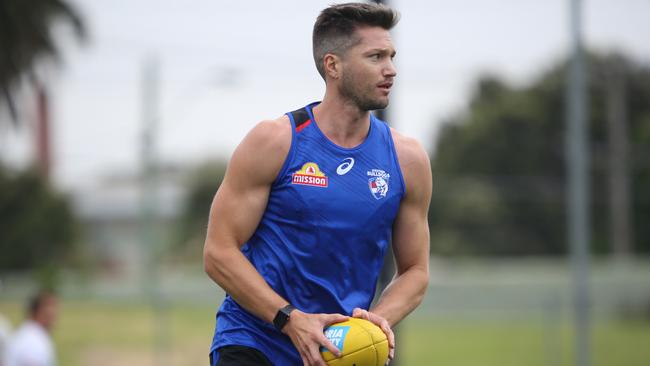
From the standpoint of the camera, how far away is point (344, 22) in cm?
461

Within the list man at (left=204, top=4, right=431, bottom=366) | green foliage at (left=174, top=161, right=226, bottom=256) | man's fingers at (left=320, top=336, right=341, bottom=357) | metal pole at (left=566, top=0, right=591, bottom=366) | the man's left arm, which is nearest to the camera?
man's fingers at (left=320, top=336, right=341, bottom=357)

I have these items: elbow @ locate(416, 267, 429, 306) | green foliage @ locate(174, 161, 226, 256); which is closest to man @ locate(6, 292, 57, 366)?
elbow @ locate(416, 267, 429, 306)

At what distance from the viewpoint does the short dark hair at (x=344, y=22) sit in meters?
4.59

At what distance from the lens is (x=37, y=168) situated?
41250 millimetres

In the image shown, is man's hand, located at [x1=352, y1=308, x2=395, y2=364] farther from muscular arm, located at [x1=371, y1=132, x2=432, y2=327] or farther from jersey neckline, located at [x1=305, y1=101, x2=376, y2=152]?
jersey neckline, located at [x1=305, y1=101, x2=376, y2=152]

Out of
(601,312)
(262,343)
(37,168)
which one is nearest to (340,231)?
(262,343)

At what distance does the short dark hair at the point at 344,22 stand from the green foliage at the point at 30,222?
3590cm

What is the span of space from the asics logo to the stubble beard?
10.0 inches

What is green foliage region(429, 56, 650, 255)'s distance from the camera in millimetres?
57531

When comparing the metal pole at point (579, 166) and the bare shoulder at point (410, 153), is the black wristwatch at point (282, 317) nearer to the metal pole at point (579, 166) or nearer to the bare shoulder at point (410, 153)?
the bare shoulder at point (410, 153)

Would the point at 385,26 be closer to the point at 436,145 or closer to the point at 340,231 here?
the point at 340,231

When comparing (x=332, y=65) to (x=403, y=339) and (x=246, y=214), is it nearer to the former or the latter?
(x=246, y=214)

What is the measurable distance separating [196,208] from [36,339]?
47499 mm

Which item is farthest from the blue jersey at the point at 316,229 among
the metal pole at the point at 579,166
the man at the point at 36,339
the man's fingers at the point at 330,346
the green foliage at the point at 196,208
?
the green foliage at the point at 196,208
